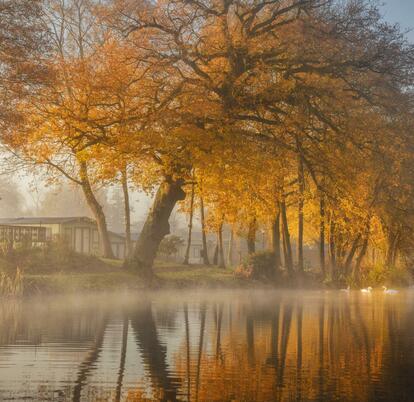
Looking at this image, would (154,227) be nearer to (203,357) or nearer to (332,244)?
(332,244)

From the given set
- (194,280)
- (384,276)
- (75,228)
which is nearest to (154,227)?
(194,280)

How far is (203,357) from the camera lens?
12797 mm

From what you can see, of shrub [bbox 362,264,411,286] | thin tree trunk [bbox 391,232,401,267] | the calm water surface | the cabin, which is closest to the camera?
the calm water surface

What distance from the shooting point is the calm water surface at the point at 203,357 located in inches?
373

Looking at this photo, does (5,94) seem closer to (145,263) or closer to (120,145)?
(120,145)

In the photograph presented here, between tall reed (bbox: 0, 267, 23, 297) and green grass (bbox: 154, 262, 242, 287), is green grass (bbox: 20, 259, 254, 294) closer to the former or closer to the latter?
green grass (bbox: 154, 262, 242, 287)

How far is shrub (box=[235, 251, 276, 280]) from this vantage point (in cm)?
4928

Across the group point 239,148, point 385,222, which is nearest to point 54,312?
point 239,148

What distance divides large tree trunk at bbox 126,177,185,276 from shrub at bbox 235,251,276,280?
1073 centimetres

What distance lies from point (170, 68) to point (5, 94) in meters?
7.18

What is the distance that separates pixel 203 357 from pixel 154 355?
840 mm

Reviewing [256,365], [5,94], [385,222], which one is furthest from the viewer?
[385,222]

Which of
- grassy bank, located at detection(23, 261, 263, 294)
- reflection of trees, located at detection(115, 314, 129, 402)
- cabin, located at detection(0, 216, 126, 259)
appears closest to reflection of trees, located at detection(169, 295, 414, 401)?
reflection of trees, located at detection(115, 314, 129, 402)

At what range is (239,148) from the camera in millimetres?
34375
